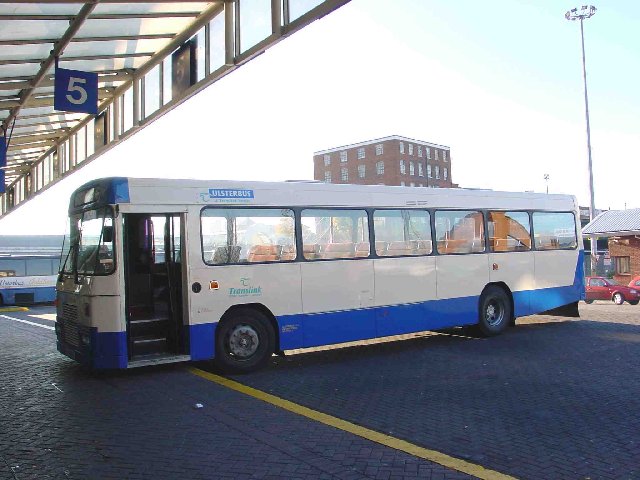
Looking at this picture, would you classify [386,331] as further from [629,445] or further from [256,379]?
[629,445]

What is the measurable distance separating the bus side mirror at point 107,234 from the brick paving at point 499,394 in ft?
9.33

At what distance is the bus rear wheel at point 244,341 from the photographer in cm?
914

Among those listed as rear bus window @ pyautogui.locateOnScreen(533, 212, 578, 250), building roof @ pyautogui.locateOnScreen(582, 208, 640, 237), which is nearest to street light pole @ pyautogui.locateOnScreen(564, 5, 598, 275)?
building roof @ pyautogui.locateOnScreen(582, 208, 640, 237)

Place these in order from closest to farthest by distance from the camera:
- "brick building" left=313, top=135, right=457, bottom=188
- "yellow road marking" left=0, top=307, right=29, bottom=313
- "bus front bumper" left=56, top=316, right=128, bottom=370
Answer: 1. "bus front bumper" left=56, top=316, right=128, bottom=370
2. "yellow road marking" left=0, top=307, right=29, bottom=313
3. "brick building" left=313, top=135, right=457, bottom=188

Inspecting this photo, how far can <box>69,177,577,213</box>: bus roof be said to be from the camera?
876 cm

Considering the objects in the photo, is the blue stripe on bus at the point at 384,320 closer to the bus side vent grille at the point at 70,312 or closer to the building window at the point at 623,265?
the bus side vent grille at the point at 70,312

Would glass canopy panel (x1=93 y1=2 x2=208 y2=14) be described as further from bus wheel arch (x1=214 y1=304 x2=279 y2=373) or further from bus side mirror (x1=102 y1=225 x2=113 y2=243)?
bus wheel arch (x1=214 y1=304 x2=279 y2=373)

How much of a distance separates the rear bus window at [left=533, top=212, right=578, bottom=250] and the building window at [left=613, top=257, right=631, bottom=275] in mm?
27354

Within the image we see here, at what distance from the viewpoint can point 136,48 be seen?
12195 mm

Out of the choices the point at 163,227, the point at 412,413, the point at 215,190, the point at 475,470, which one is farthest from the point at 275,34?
the point at 475,470

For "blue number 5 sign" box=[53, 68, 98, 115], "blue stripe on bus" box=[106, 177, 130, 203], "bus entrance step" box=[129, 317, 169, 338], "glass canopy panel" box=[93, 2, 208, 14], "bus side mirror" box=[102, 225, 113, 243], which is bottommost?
"bus entrance step" box=[129, 317, 169, 338]

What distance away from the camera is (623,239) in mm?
38219

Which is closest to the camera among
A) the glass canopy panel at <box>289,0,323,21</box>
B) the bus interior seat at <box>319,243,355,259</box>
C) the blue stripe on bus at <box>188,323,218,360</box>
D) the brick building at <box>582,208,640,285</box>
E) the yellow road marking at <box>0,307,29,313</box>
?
the glass canopy panel at <box>289,0,323,21</box>

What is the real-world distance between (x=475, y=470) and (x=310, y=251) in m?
5.70
